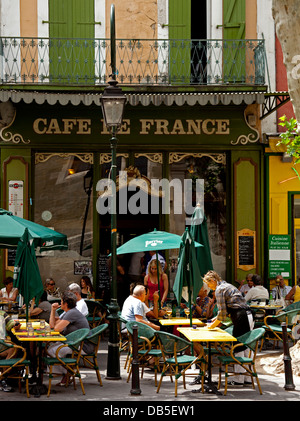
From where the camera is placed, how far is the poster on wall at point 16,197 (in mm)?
17219

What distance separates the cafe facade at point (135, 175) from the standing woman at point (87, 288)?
731mm

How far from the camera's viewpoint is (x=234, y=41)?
17344mm

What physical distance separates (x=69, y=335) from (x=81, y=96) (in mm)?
6664

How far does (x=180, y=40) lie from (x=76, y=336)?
852 centimetres

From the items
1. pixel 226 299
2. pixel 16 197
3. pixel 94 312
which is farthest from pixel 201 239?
pixel 16 197

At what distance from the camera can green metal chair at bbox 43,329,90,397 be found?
Answer: 10.6 m

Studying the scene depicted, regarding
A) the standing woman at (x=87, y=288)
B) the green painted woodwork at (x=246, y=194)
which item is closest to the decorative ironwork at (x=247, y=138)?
the green painted woodwork at (x=246, y=194)

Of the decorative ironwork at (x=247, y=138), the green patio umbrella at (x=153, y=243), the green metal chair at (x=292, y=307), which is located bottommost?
the green metal chair at (x=292, y=307)

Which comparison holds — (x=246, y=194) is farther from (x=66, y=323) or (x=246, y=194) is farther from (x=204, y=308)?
(x=66, y=323)

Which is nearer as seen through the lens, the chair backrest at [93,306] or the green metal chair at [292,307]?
the green metal chair at [292,307]

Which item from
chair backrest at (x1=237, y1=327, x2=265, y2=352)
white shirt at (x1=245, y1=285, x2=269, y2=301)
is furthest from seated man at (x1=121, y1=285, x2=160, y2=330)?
white shirt at (x1=245, y1=285, x2=269, y2=301)

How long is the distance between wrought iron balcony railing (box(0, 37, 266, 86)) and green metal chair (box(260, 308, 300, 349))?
17.5 ft

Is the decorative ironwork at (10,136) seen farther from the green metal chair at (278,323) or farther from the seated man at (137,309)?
the green metal chair at (278,323)

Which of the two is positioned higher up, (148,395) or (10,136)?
(10,136)
